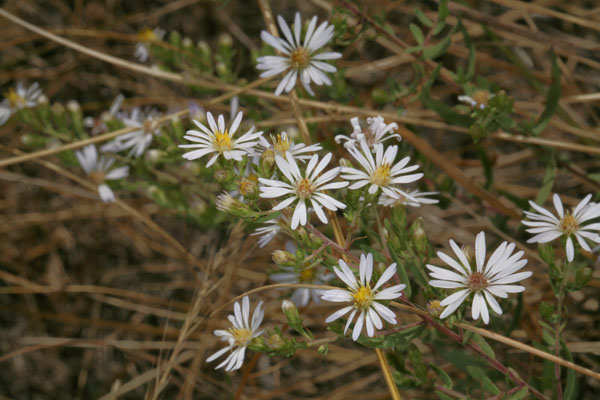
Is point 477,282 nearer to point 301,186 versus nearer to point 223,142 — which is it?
point 301,186

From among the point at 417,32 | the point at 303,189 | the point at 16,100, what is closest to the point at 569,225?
the point at 303,189

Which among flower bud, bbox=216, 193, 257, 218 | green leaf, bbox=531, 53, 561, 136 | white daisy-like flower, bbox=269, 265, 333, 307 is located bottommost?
flower bud, bbox=216, 193, 257, 218

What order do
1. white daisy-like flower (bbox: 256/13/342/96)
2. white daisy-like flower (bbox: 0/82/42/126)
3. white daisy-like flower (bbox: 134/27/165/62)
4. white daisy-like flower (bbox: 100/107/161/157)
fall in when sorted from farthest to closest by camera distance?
white daisy-like flower (bbox: 134/27/165/62), white daisy-like flower (bbox: 0/82/42/126), white daisy-like flower (bbox: 100/107/161/157), white daisy-like flower (bbox: 256/13/342/96)

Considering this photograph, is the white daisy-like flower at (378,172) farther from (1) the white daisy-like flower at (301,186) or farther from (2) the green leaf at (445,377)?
(2) the green leaf at (445,377)

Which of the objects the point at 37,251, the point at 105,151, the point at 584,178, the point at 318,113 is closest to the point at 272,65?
the point at 318,113

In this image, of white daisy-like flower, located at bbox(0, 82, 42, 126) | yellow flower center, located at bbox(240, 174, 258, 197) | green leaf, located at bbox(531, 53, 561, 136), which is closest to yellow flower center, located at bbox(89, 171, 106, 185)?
white daisy-like flower, located at bbox(0, 82, 42, 126)

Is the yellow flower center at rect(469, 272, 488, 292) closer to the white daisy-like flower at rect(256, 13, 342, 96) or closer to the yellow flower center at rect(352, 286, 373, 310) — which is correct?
the yellow flower center at rect(352, 286, 373, 310)
